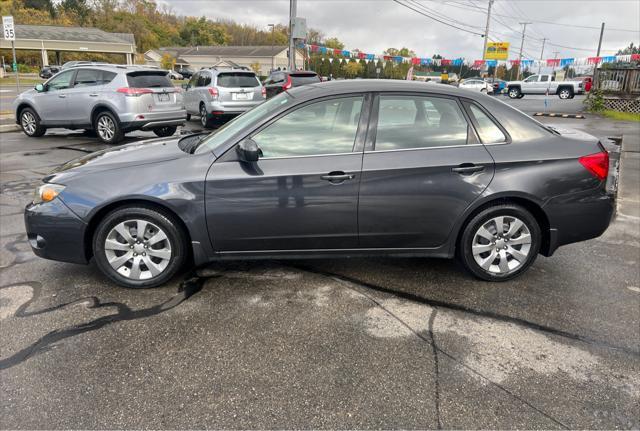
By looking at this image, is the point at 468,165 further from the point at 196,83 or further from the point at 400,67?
the point at 400,67

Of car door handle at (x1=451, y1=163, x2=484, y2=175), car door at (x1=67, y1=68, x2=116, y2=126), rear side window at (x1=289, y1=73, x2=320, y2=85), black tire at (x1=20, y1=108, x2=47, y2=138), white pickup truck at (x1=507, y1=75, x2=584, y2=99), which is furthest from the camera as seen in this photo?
white pickup truck at (x1=507, y1=75, x2=584, y2=99)

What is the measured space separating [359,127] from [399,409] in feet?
6.94

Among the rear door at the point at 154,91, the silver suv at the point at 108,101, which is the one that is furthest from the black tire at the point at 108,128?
the rear door at the point at 154,91

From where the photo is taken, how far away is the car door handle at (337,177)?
353 centimetres

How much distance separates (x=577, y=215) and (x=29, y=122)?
12737mm

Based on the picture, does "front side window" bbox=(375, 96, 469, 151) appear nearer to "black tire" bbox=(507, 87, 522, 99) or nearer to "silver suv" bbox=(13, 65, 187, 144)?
"silver suv" bbox=(13, 65, 187, 144)

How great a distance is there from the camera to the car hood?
3668 millimetres

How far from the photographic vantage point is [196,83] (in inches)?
610

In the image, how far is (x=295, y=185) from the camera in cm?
352

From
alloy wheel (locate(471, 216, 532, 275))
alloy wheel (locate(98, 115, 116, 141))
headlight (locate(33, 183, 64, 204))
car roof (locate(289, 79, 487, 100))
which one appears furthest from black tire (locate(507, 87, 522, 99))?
headlight (locate(33, 183, 64, 204))

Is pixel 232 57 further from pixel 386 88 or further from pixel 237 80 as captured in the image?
pixel 386 88

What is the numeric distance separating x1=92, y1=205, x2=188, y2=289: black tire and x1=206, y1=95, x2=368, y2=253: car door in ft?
0.96

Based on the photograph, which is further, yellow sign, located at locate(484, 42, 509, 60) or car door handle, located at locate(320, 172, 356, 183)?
yellow sign, located at locate(484, 42, 509, 60)

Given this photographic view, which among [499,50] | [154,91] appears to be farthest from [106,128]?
[499,50]
